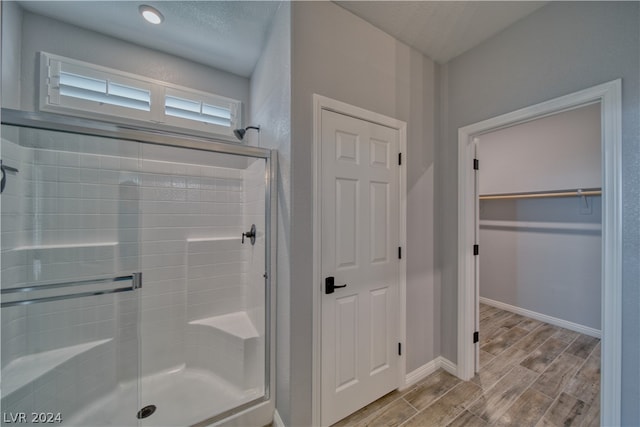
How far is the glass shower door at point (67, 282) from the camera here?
140 centimetres

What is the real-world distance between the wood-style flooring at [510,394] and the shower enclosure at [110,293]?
97 cm

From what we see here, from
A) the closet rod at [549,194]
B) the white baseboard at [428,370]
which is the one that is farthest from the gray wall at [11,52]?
the closet rod at [549,194]

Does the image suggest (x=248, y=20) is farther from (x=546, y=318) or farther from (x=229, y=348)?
(x=546, y=318)

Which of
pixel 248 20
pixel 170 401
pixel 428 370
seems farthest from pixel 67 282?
pixel 428 370

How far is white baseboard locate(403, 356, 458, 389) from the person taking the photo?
1915mm

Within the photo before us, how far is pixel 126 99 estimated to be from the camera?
2045 millimetres

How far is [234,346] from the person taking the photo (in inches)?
76.9

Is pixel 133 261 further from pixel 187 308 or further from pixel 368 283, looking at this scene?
pixel 368 283

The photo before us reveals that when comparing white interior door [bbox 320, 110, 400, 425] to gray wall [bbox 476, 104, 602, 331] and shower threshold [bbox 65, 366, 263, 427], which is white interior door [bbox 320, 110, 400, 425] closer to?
shower threshold [bbox 65, 366, 263, 427]

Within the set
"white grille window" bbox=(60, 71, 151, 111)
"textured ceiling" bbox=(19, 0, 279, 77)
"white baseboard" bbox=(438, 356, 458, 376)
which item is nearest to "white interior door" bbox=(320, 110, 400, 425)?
"white baseboard" bbox=(438, 356, 458, 376)

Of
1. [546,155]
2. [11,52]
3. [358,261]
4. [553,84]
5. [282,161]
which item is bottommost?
[358,261]

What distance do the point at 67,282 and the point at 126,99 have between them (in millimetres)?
1534

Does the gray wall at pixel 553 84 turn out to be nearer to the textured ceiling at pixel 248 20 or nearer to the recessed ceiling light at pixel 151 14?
the textured ceiling at pixel 248 20

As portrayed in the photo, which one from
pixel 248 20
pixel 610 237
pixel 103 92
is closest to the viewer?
pixel 610 237
